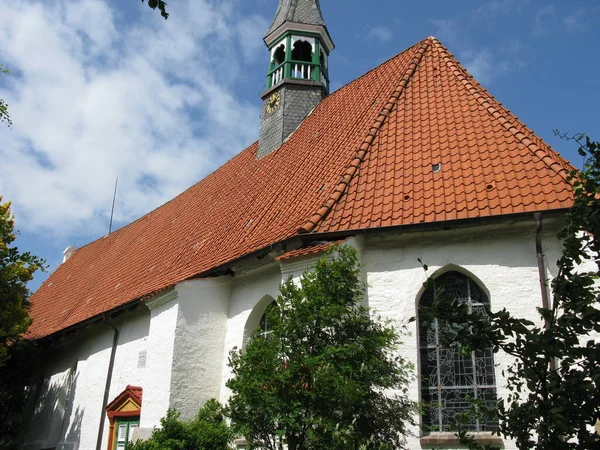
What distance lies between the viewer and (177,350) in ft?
32.9

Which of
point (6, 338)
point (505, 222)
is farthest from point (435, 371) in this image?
point (6, 338)

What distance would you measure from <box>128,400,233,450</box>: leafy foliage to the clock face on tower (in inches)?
381

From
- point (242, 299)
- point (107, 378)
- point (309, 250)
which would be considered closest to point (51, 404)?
point (107, 378)

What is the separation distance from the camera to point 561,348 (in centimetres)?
315

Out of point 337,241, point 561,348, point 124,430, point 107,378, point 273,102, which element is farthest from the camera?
point 273,102

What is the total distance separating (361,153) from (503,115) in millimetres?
2419

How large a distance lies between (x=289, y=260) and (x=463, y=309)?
217 inches

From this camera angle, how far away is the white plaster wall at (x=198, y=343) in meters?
9.90

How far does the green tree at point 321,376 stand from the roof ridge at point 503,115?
10.6 feet

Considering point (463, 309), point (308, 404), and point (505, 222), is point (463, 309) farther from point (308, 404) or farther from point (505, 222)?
point (505, 222)

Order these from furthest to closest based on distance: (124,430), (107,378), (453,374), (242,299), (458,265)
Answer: (107,378) → (124,430) → (242,299) → (458,265) → (453,374)

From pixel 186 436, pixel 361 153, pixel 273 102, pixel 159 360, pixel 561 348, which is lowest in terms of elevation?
pixel 186 436

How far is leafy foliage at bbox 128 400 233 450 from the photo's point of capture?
8.52 metres

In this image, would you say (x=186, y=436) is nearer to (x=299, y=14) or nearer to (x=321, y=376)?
(x=321, y=376)
